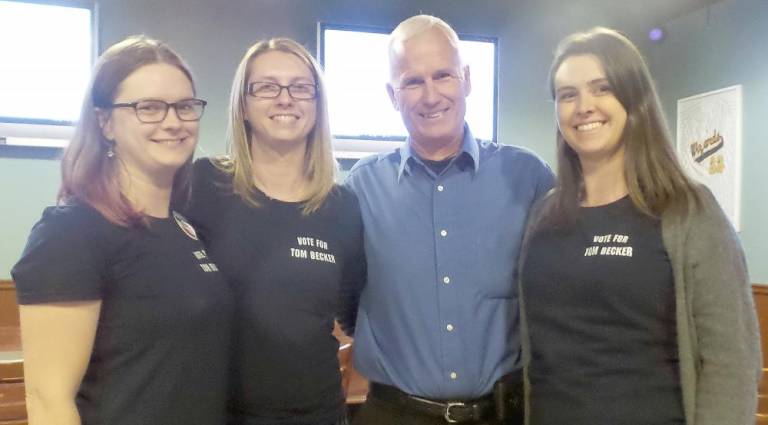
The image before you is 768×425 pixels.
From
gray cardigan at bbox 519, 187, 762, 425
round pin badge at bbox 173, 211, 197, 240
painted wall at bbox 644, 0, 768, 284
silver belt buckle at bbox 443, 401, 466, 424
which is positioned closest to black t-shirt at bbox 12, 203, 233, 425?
round pin badge at bbox 173, 211, 197, 240

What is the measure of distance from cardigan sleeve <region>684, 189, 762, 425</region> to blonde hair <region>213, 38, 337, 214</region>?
0.97 meters

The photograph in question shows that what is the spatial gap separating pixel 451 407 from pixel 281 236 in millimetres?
670

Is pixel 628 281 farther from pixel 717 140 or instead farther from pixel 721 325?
pixel 717 140

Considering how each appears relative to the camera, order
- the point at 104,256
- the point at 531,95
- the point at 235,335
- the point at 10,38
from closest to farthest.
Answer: the point at 104,256 → the point at 235,335 → the point at 10,38 → the point at 531,95

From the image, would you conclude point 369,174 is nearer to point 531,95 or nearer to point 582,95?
point 582,95

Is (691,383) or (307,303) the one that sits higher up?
(307,303)

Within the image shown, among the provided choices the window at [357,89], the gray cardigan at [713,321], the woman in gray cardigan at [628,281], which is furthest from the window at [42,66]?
the gray cardigan at [713,321]

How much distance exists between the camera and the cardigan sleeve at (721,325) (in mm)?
1404

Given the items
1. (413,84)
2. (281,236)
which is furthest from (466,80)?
(281,236)

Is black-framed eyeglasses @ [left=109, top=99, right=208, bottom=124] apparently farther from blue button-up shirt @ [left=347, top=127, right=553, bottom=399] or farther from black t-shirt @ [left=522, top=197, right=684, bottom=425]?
black t-shirt @ [left=522, top=197, right=684, bottom=425]

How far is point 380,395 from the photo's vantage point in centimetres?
192

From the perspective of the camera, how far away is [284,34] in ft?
12.7

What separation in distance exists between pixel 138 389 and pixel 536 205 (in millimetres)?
1172

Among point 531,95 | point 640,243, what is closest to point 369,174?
point 640,243
